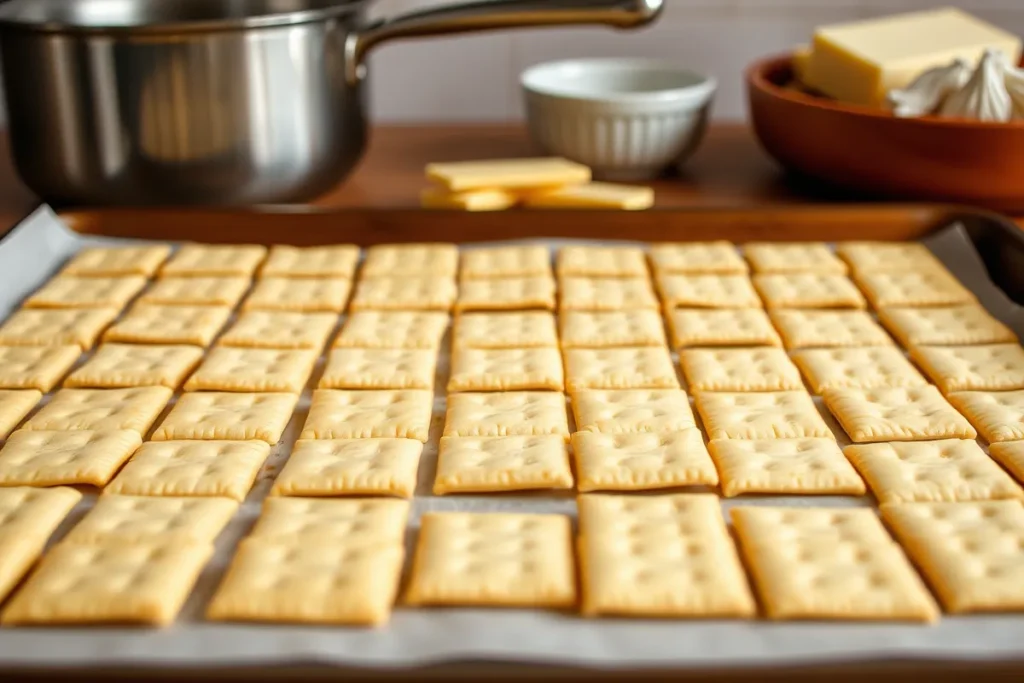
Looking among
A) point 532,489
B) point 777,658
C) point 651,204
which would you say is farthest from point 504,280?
point 777,658

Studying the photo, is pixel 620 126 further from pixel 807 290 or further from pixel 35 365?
pixel 35 365

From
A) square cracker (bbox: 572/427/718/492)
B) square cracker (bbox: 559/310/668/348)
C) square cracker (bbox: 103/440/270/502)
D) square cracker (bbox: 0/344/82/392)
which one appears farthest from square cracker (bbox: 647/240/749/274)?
square cracker (bbox: 0/344/82/392)

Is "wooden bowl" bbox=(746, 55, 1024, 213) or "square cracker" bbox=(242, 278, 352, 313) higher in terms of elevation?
"wooden bowl" bbox=(746, 55, 1024, 213)

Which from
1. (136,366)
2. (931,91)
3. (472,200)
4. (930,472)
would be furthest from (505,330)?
(931,91)

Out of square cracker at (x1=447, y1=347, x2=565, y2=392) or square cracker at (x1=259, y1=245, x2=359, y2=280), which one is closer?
square cracker at (x1=447, y1=347, x2=565, y2=392)

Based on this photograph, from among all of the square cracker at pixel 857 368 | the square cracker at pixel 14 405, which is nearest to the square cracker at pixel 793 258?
the square cracker at pixel 857 368

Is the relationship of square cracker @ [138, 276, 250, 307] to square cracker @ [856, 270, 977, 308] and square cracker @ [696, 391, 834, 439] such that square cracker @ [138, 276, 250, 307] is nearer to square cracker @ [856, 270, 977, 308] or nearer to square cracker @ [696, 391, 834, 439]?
square cracker @ [696, 391, 834, 439]
